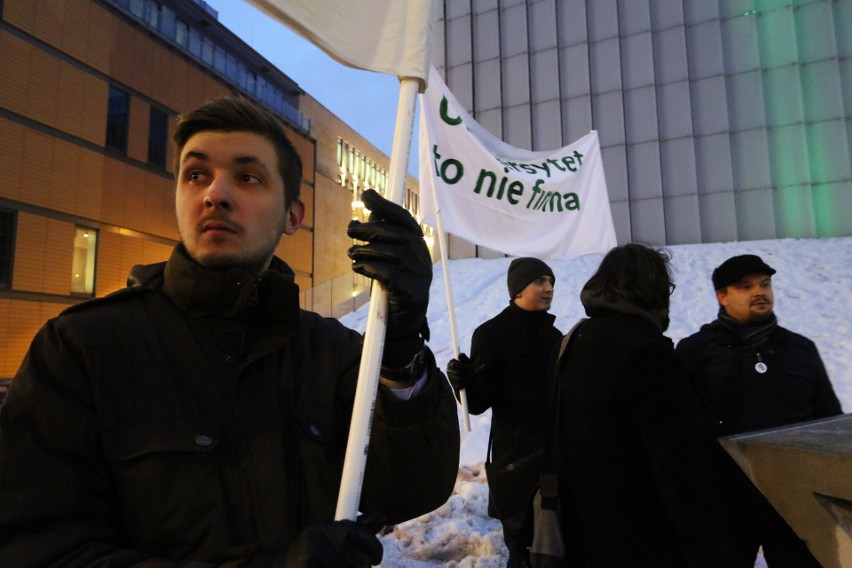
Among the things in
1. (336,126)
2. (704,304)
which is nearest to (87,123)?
(336,126)

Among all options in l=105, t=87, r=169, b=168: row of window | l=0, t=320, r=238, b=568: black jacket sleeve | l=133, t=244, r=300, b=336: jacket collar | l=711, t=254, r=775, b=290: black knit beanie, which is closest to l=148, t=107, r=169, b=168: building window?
l=105, t=87, r=169, b=168: row of window

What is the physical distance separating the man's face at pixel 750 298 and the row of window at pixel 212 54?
20732mm

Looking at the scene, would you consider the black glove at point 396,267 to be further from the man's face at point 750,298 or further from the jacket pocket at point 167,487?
the man's face at point 750,298

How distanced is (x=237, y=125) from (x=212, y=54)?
24.2 metres

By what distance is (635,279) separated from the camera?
238cm

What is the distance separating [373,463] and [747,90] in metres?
20.7

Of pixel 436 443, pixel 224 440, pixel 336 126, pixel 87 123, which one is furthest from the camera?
pixel 336 126

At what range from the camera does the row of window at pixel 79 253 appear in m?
14.0

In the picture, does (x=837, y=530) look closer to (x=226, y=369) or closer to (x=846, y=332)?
(x=226, y=369)

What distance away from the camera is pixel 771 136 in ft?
56.8

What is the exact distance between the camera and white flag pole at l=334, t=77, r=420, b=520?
1.10m

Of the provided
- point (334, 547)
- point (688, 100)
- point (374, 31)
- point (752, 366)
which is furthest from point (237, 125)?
point (688, 100)

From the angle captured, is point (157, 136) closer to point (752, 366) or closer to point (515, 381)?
point (515, 381)

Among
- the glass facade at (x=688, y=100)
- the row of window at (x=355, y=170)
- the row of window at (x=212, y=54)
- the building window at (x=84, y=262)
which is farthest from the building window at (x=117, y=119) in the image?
Answer: the row of window at (x=355, y=170)
